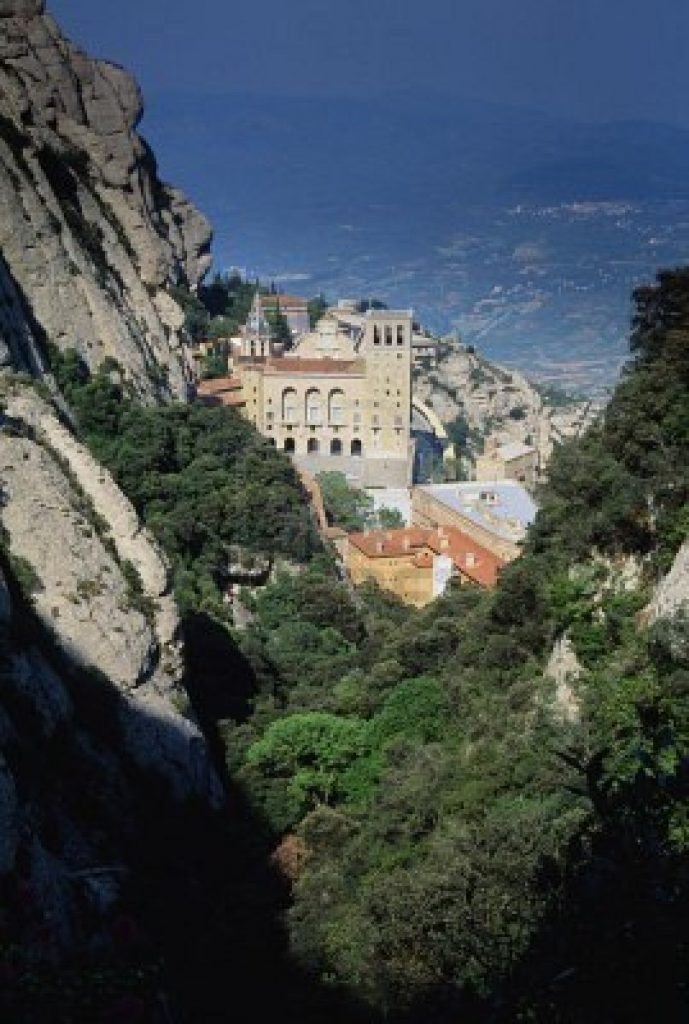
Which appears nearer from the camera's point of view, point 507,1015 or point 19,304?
point 507,1015

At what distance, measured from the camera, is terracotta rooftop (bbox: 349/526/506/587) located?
150ft

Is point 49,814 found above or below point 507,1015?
below

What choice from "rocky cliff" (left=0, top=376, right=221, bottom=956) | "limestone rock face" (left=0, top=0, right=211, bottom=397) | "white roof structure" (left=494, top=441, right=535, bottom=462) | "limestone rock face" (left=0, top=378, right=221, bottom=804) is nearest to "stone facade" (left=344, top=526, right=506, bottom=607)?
"limestone rock face" (left=0, top=0, right=211, bottom=397)

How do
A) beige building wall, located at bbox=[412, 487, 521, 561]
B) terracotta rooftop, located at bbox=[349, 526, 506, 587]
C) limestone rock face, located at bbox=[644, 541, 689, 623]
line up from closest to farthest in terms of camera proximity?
limestone rock face, located at bbox=[644, 541, 689, 623] < terracotta rooftop, located at bbox=[349, 526, 506, 587] < beige building wall, located at bbox=[412, 487, 521, 561]

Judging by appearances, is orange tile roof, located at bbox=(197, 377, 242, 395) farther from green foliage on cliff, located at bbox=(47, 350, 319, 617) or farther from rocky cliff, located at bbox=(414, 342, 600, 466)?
rocky cliff, located at bbox=(414, 342, 600, 466)

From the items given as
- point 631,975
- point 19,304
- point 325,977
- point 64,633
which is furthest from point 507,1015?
point 19,304

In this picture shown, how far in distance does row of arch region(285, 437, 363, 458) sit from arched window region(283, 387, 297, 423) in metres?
0.98

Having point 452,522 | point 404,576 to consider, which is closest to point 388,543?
point 404,576

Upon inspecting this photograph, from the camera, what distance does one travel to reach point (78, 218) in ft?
155

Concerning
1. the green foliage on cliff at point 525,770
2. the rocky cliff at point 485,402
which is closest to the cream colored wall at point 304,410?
the rocky cliff at point 485,402

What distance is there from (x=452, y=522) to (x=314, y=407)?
12.9 metres

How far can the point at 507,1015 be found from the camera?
7461 millimetres

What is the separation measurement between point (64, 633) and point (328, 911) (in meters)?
7.17

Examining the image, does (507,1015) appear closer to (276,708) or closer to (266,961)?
(266,961)
